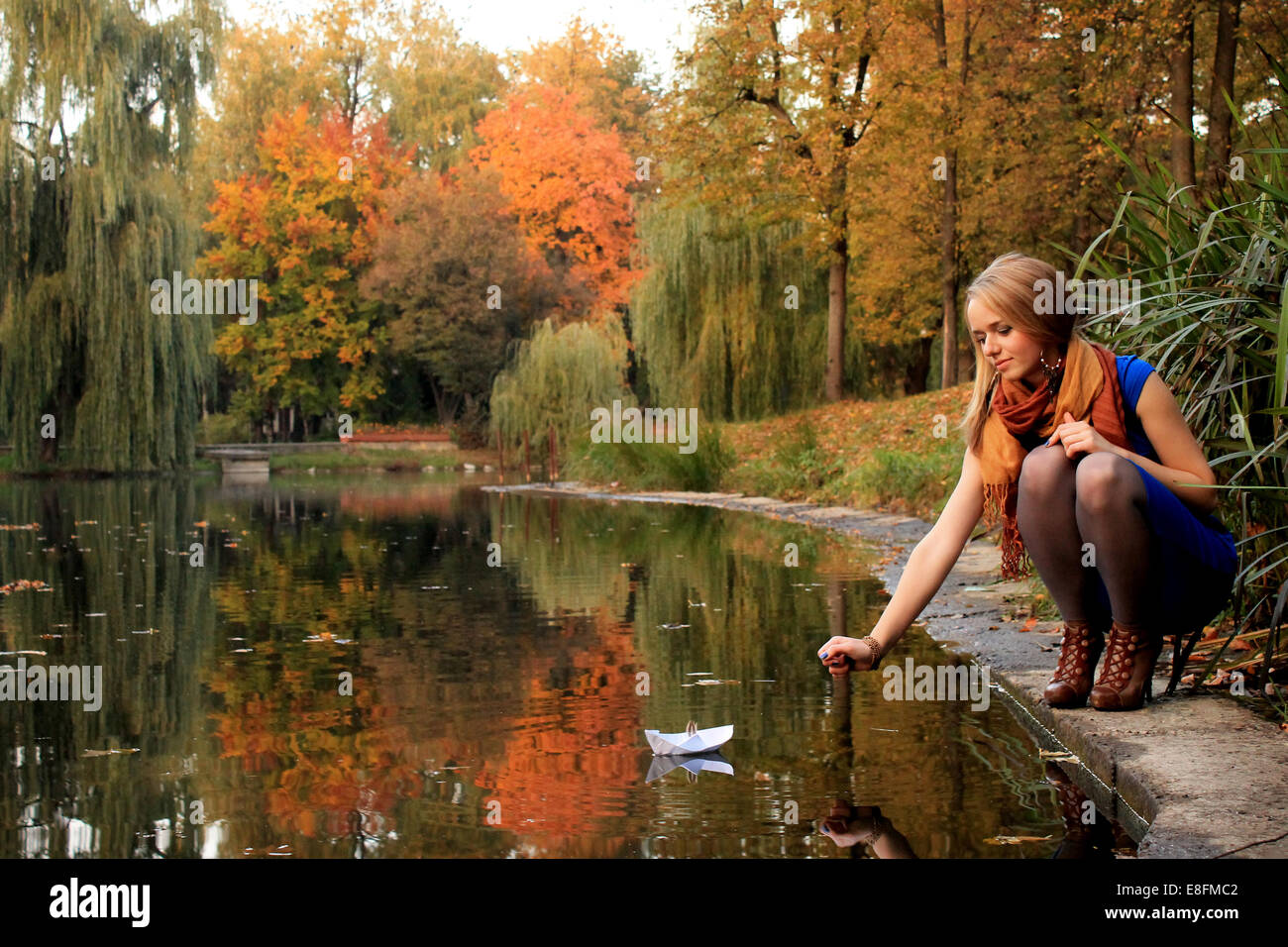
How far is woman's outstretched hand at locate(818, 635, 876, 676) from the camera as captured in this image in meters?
3.31

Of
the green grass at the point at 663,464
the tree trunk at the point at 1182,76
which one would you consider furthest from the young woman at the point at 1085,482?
the green grass at the point at 663,464

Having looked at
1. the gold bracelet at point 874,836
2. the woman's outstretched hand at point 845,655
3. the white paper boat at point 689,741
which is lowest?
the gold bracelet at point 874,836

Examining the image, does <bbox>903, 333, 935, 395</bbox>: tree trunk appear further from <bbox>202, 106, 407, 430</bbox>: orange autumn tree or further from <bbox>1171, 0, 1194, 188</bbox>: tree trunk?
<bbox>202, 106, 407, 430</bbox>: orange autumn tree

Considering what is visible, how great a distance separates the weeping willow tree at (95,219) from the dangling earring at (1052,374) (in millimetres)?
22024

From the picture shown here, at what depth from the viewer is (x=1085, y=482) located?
3922 millimetres

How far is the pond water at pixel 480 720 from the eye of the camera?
3469mm

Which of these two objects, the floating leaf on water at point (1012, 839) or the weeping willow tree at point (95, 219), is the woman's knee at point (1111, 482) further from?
the weeping willow tree at point (95, 219)

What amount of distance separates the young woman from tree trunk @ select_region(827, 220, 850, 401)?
69.9ft

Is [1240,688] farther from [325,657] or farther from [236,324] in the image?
[236,324]

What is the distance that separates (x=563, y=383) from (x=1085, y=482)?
22.4 metres


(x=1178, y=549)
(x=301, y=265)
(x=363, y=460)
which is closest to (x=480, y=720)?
(x=1178, y=549)

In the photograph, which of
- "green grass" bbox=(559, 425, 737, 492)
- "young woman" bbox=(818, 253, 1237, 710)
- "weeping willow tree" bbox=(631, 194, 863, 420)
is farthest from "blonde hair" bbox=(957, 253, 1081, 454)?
"weeping willow tree" bbox=(631, 194, 863, 420)

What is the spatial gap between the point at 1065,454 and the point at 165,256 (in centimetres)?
2309

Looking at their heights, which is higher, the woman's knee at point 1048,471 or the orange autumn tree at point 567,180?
the orange autumn tree at point 567,180
